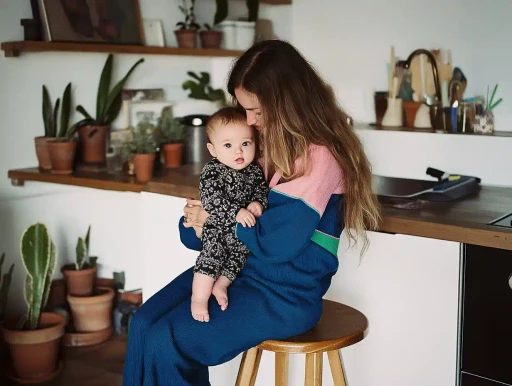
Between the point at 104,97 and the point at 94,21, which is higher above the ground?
the point at 94,21

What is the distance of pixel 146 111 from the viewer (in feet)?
12.0

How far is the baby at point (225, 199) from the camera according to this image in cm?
176

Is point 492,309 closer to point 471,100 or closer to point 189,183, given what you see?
point 189,183

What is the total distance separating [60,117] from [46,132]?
3.7 inches

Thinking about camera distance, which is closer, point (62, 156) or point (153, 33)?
point (62, 156)

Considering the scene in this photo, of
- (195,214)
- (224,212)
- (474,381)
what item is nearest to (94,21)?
(195,214)

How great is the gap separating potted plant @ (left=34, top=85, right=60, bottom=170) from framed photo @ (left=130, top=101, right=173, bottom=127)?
1.33 feet

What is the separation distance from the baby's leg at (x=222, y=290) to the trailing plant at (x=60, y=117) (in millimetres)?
1739

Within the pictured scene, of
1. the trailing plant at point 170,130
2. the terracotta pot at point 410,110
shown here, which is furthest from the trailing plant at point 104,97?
the terracotta pot at point 410,110

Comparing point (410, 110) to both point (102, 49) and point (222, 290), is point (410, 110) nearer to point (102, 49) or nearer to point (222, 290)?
point (102, 49)

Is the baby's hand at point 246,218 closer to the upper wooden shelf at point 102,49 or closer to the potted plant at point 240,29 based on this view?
the upper wooden shelf at point 102,49

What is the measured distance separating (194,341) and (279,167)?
1.46 feet

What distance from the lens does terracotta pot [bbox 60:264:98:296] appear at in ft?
10.8

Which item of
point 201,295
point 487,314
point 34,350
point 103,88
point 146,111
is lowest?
point 34,350
